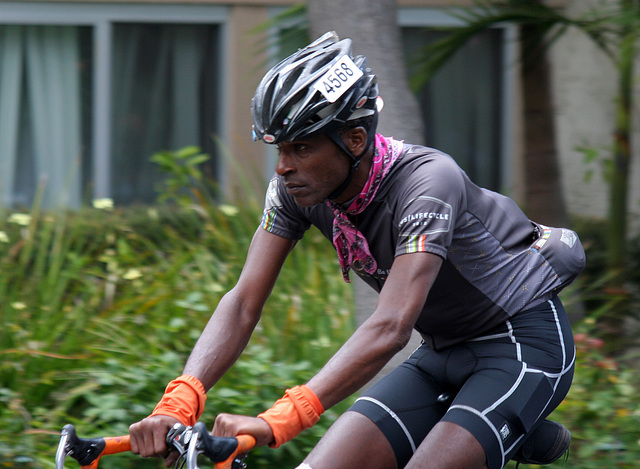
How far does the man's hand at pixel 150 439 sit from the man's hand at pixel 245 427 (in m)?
0.16

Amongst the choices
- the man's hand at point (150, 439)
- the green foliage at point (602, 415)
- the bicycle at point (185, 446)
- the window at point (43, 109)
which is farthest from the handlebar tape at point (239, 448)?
the window at point (43, 109)

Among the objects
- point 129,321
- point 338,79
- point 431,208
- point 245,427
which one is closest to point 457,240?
point 431,208

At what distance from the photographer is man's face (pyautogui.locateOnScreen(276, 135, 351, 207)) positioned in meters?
2.49

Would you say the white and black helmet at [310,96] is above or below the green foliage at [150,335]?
above

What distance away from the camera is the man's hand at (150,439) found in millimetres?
2219

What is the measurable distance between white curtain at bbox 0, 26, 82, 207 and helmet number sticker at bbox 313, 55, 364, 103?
20.4 feet

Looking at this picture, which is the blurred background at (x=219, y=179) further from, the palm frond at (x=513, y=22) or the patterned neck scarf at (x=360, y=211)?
the patterned neck scarf at (x=360, y=211)

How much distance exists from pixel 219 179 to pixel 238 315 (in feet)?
19.8

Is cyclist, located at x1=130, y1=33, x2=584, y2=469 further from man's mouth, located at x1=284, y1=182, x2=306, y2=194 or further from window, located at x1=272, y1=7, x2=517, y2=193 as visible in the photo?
window, located at x1=272, y1=7, x2=517, y2=193

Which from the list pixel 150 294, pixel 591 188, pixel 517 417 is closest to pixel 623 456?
pixel 517 417

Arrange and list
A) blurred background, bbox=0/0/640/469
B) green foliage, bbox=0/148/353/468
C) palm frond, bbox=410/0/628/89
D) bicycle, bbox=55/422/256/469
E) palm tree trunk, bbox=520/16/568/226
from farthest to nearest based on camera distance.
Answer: palm tree trunk, bbox=520/16/568/226 → palm frond, bbox=410/0/628/89 → blurred background, bbox=0/0/640/469 → green foliage, bbox=0/148/353/468 → bicycle, bbox=55/422/256/469

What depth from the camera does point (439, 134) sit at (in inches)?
364

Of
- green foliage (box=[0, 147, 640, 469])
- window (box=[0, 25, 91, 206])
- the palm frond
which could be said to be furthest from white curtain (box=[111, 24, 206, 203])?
the palm frond

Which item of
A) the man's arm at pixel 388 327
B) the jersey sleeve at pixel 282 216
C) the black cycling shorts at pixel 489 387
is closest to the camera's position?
the man's arm at pixel 388 327
